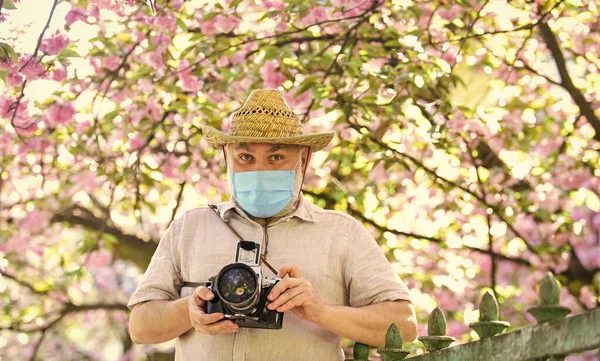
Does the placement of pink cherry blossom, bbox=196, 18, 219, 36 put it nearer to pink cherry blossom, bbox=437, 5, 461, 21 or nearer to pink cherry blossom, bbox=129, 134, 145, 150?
pink cherry blossom, bbox=129, 134, 145, 150

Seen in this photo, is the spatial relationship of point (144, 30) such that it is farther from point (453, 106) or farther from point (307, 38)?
point (453, 106)

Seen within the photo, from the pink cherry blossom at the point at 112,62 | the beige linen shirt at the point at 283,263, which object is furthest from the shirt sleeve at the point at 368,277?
the pink cherry blossom at the point at 112,62

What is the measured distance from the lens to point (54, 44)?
4633 millimetres

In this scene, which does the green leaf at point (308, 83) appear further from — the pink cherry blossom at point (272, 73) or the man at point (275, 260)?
the man at point (275, 260)

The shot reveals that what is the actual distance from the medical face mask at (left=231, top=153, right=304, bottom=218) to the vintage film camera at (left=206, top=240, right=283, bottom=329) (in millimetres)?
292

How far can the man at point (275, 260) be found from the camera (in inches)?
109

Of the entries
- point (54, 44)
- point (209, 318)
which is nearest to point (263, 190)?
point (209, 318)

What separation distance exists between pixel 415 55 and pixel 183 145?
2.01 m

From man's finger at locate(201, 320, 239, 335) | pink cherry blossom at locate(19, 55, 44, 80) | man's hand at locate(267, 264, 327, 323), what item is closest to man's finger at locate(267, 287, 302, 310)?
man's hand at locate(267, 264, 327, 323)

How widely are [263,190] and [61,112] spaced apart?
3671 mm

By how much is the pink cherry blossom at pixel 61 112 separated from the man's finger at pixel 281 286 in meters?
3.96

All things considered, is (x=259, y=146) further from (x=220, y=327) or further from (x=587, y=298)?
(x=587, y=298)

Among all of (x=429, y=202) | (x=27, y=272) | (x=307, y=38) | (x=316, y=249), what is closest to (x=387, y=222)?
(x=429, y=202)

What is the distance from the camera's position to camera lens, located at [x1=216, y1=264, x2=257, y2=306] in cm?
252
